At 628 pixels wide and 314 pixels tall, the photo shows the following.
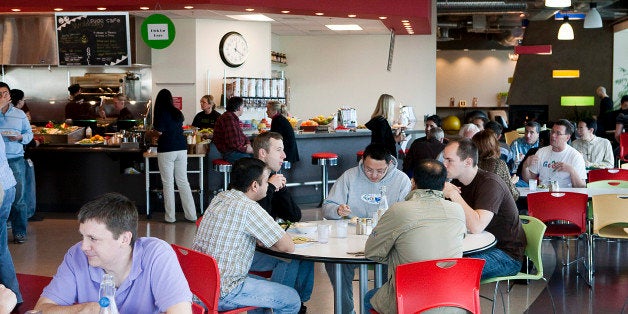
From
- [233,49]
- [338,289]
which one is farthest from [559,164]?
[233,49]

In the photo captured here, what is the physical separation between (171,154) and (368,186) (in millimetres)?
4514

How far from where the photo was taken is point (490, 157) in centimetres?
652

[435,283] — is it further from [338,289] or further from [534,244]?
[534,244]

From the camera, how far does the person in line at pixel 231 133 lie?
10078 millimetres

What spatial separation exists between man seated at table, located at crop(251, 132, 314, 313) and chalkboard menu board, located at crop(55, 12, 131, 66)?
5.84m

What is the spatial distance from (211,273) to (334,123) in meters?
8.33

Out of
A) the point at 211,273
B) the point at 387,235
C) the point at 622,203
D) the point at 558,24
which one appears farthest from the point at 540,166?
the point at 558,24

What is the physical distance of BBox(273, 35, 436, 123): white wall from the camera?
15.2 m

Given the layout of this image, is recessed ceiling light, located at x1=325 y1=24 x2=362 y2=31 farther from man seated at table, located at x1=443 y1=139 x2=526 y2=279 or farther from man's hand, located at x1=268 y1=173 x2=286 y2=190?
man seated at table, located at x1=443 y1=139 x2=526 y2=279

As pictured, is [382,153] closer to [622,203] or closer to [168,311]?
[622,203]

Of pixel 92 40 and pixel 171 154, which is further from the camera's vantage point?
pixel 92 40

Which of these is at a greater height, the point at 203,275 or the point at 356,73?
the point at 356,73

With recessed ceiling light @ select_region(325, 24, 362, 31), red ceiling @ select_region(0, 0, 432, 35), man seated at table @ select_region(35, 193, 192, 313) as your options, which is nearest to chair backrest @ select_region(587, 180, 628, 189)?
red ceiling @ select_region(0, 0, 432, 35)

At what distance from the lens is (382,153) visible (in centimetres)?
585
